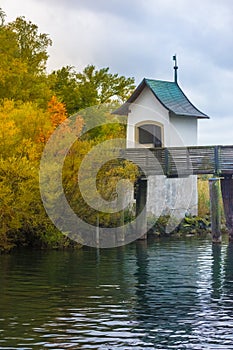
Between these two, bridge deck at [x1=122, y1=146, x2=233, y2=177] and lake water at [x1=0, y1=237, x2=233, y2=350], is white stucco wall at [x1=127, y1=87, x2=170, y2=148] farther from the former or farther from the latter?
lake water at [x1=0, y1=237, x2=233, y2=350]

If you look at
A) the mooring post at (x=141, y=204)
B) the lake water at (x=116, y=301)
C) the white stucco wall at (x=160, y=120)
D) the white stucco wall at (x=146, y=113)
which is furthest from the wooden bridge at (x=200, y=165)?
the white stucco wall at (x=146, y=113)

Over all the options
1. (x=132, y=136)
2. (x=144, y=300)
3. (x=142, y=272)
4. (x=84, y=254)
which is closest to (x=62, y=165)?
(x=84, y=254)

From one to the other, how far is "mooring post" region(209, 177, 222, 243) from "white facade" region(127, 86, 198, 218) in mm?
8179

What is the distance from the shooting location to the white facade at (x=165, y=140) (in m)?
50.9

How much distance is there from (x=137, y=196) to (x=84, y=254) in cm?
995

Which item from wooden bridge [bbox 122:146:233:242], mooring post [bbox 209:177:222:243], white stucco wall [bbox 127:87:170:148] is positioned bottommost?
mooring post [bbox 209:177:222:243]

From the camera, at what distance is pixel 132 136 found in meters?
51.6

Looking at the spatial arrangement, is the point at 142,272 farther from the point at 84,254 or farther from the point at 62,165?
the point at 62,165

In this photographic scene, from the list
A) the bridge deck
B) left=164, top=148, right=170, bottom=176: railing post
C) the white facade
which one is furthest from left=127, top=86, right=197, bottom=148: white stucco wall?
left=164, top=148, right=170, bottom=176: railing post

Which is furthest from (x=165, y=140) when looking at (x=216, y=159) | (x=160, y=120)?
(x=216, y=159)

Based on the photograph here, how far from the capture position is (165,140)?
50938mm

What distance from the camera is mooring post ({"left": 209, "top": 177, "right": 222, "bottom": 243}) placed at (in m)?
41.9

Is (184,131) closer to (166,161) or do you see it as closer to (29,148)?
(166,161)

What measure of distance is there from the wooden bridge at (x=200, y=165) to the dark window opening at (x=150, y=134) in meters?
6.73
